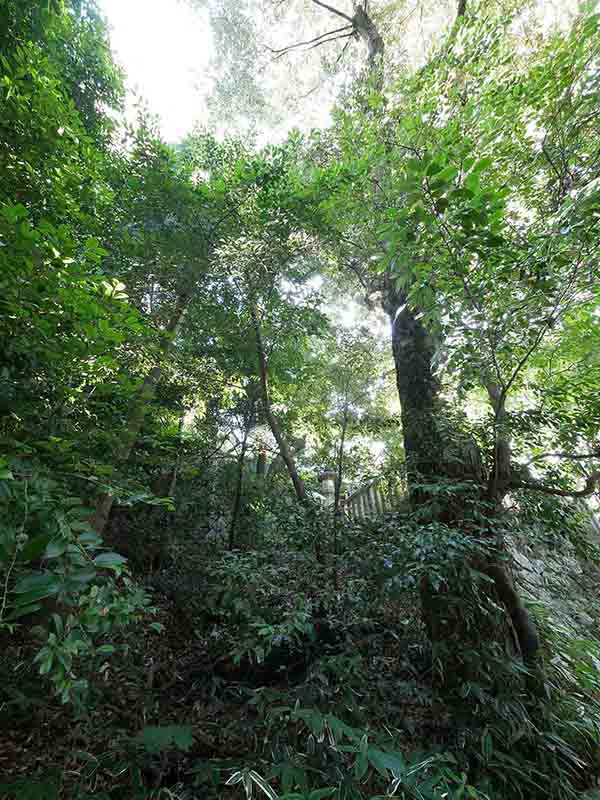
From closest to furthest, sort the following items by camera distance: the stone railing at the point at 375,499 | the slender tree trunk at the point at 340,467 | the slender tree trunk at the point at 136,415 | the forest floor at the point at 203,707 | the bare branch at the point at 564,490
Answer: the forest floor at the point at 203,707 → the bare branch at the point at 564,490 → the slender tree trunk at the point at 136,415 → the slender tree trunk at the point at 340,467 → the stone railing at the point at 375,499

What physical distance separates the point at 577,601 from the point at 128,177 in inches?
214

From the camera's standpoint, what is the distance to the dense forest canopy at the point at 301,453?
1.28 metres

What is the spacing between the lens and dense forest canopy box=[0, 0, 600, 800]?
1.28m

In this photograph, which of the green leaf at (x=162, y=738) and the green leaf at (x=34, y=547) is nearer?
the green leaf at (x=34, y=547)

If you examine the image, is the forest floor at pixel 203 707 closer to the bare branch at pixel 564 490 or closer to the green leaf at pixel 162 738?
the green leaf at pixel 162 738

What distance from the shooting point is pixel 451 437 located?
2242mm

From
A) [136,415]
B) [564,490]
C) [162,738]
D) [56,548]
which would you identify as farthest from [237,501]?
[56,548]

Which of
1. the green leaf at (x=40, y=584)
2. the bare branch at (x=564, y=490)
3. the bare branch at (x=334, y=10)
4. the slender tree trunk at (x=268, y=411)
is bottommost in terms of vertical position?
the green leaf at (x=40, y=584)

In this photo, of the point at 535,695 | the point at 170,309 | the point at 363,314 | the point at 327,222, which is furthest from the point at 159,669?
the point at 363,314

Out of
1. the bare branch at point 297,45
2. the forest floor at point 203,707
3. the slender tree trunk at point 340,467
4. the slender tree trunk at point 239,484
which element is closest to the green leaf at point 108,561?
the forest floor at point 203,707

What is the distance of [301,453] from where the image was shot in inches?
162

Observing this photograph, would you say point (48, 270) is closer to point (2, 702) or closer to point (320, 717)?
point (320, 717)

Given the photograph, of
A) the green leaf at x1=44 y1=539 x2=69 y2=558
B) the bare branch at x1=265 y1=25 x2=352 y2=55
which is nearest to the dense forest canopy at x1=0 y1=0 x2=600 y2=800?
the green leaf at x1=44 y1=539 x2=69 y2=558

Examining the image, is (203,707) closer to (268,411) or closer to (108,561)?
(108,561)
